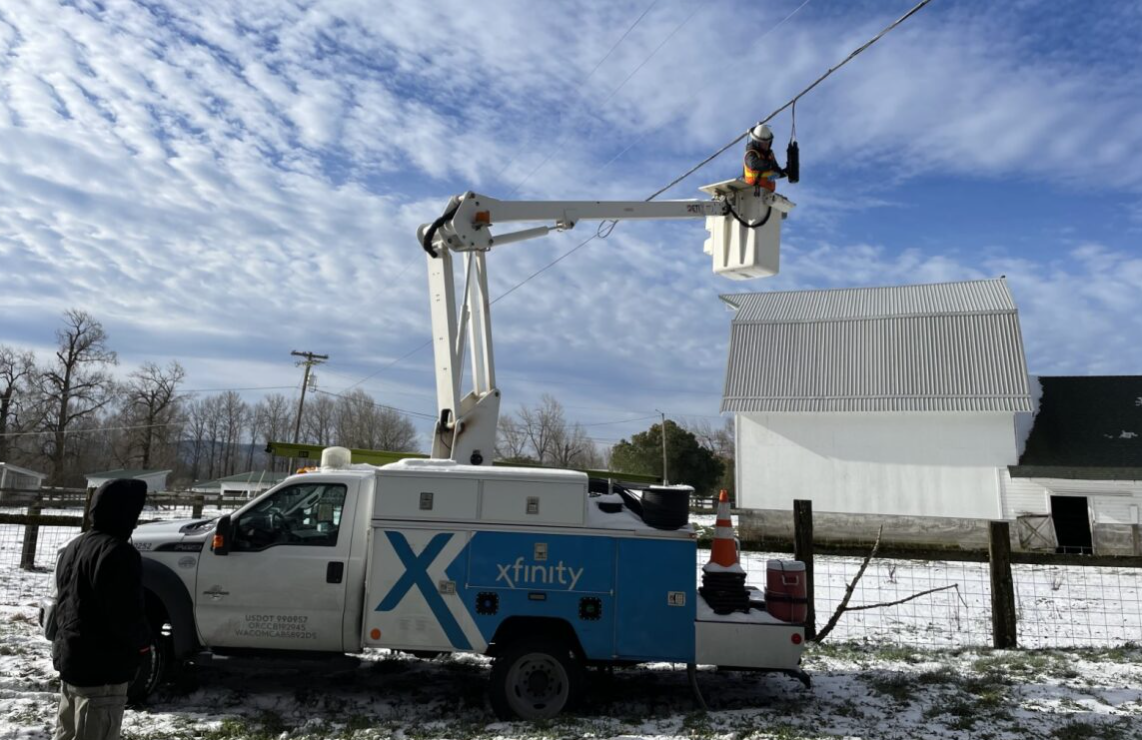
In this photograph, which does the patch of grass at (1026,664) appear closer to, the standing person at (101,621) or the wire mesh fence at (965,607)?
the wire mesh fence at (965,607)

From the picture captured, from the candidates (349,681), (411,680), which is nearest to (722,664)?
(411,680)

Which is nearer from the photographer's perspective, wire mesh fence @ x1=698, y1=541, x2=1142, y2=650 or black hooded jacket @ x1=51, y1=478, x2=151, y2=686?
black hooded jacket @ x1=51, y1=478, x2=151, y2=686

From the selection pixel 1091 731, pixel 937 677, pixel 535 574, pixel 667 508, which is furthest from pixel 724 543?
pixel 1091 731

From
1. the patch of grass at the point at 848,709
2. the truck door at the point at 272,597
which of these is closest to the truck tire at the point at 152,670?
the truck door at the point at 272,597

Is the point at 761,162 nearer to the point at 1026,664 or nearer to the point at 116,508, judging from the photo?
the point at 1026,664

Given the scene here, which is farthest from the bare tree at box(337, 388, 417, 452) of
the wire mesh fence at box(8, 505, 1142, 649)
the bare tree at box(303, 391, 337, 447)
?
the wire mesh fence at box(8, 505, 1142, 649)

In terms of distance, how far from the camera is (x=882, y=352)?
3111 centimetres

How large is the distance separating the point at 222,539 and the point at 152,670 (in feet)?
3.75

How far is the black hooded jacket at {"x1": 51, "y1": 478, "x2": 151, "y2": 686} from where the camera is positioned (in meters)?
4.40

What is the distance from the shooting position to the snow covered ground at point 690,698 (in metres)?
6.12

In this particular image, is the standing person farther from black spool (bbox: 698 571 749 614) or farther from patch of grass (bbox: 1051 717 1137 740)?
patch of grass (bbox: 1051 717 1137 740)

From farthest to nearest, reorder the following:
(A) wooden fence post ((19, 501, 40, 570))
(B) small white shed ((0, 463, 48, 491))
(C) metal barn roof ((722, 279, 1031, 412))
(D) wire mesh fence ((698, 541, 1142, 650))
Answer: (B) small white shed ((0, 463, 48, 491)), (C) metal barn roof ((722, 279, 1031, 412)), (A) wooden fence post ((19, 501, 40, 570)), (D) wire mesh fence ((698, 541, 1142, 650))

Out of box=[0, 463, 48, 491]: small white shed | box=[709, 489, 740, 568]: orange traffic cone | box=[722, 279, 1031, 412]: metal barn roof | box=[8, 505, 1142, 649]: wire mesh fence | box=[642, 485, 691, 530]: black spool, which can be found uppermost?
box=[722, 279, 1031, 412]: metal barn roof

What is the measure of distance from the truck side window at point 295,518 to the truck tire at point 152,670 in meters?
0.93
